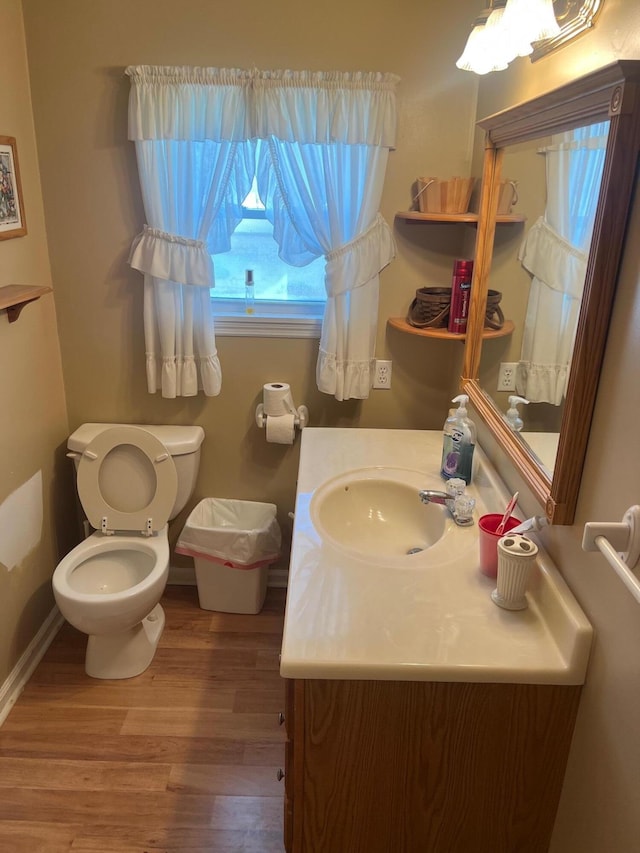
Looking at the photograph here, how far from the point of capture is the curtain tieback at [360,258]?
2.21 metres

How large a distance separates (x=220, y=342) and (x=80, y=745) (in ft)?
4.79

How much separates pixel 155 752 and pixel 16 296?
1.48 m

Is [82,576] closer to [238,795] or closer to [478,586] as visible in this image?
[238,795]

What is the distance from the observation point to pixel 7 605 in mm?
2127

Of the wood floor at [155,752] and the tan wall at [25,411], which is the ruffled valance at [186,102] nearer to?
the tan wall at [25,411]

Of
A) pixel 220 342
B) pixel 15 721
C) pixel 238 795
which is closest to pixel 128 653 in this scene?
pixel 15 721

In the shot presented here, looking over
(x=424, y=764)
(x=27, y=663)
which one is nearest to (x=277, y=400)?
(x=27, y=663)

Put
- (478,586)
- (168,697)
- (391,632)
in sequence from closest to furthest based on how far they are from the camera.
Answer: (391,632) → (478,586) → (168,697)

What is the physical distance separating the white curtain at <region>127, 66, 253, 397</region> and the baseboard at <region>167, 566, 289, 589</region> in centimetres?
86

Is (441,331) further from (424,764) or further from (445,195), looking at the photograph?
(424,764)

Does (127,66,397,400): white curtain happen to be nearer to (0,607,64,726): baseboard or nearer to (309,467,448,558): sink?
(309,467,448,558): sink

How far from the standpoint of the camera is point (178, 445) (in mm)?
2393

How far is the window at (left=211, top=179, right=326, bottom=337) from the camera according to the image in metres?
2.42

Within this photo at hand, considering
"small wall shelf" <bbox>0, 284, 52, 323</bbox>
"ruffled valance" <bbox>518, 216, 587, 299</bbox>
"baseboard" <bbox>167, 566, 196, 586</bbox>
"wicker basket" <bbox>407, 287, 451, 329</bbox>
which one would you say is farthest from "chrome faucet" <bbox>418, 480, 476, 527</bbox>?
"baseboard" <bbox>167, 566, 196, 586</bbox>
